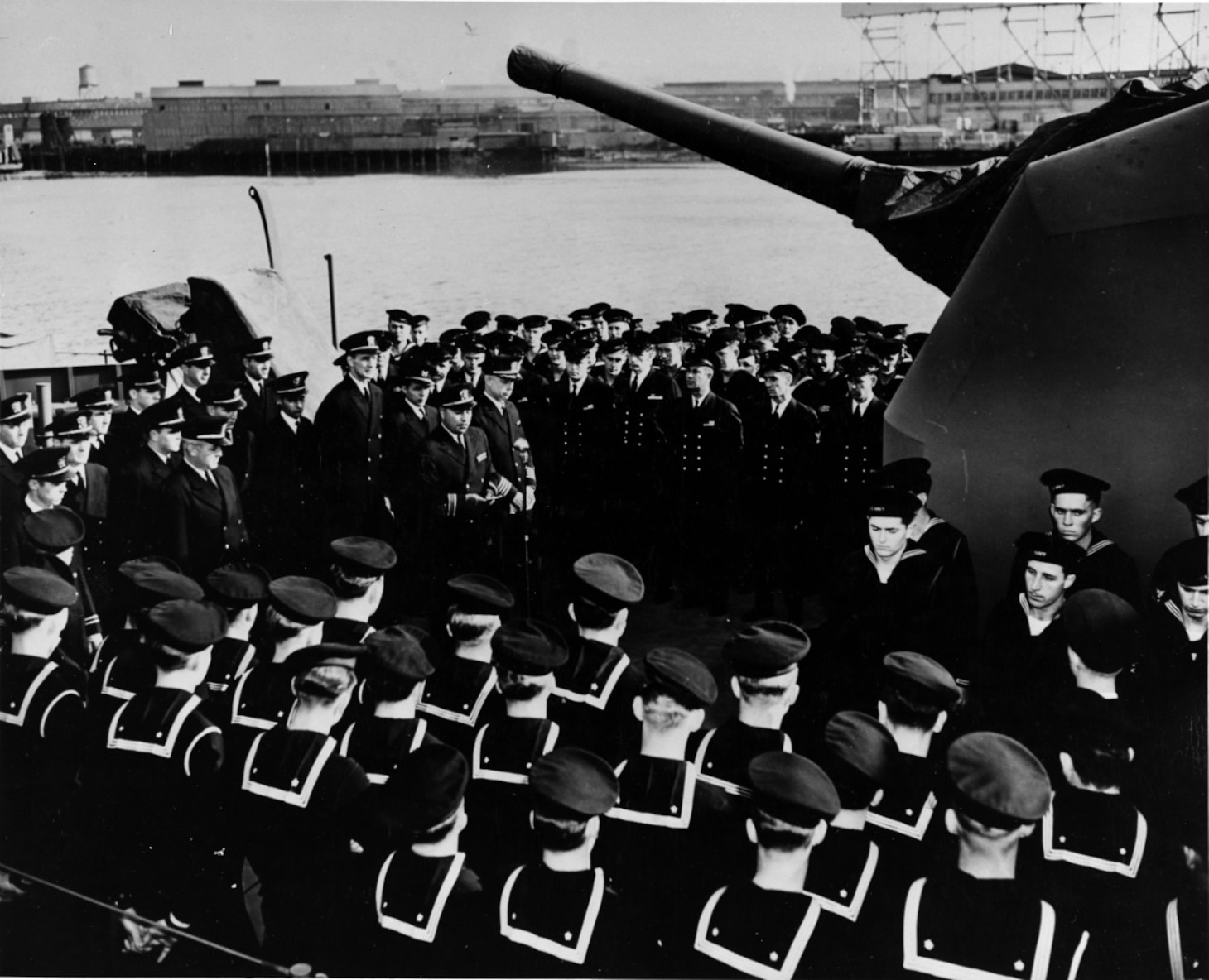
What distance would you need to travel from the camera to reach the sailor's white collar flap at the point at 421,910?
3162mm

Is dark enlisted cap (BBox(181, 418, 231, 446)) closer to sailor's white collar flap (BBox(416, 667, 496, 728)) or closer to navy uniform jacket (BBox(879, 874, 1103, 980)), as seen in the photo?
sailor's white collar flap (BBox(416, 667, 496, 728))

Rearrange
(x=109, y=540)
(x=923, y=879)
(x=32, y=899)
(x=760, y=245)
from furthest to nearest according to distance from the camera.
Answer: (x=760, y=245), (x=109, y=540), (x=32, y=899), (x=923, y=879)

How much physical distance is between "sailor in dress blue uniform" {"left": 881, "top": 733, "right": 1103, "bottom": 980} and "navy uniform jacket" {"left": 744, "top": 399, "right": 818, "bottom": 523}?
10.9ft

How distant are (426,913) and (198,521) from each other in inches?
101

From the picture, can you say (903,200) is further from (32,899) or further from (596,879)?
(32,899)

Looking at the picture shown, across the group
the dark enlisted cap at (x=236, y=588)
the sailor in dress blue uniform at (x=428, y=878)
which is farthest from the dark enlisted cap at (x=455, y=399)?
the sailor in dress blue uniform at (x=428, y=878)

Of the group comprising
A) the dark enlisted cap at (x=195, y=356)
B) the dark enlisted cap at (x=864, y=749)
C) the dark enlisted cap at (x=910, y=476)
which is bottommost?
the dark enlisted cap at (x=864, y=749)

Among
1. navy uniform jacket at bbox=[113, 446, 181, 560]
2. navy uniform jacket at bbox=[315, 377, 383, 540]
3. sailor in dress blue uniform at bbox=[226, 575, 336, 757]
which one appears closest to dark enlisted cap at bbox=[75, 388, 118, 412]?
navy uniform jacket at bbox=[113, 446, 181, 560]

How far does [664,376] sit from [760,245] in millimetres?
12981

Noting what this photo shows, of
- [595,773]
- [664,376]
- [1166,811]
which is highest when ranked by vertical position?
[664,376]

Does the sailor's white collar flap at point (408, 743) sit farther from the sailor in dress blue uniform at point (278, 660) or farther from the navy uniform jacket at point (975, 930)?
the navy uniform jacket at point (975, 930)

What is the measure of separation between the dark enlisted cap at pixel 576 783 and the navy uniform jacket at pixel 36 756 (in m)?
1.76

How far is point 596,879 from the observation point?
10.3 ft

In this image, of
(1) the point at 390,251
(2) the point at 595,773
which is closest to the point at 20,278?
(1) the point at 390,251
